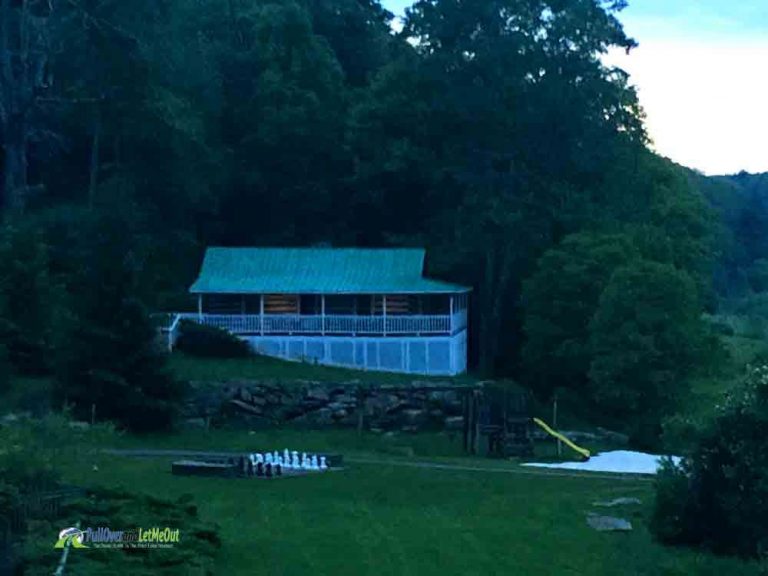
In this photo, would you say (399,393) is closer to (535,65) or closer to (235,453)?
(235,453)

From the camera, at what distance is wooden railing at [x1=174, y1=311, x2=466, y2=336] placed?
47406mm

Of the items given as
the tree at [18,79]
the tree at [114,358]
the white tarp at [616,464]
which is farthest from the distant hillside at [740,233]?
the tree at [114,358]

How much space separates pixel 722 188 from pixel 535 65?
74.4m

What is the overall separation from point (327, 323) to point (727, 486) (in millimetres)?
27967

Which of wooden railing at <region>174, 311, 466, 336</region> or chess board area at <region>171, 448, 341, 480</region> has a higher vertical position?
wooden railing at <region>174, 311, 466, 336</region>

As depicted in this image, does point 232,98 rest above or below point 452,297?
above

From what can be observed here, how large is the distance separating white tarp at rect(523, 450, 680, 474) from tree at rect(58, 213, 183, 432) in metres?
9.76

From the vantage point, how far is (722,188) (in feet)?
394

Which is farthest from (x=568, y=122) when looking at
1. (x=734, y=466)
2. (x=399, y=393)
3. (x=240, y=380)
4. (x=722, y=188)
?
(x=722, y=188)

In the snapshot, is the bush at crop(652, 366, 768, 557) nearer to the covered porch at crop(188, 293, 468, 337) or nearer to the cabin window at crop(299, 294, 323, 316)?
the covered porch at crop(188, 293, 468, 337)
